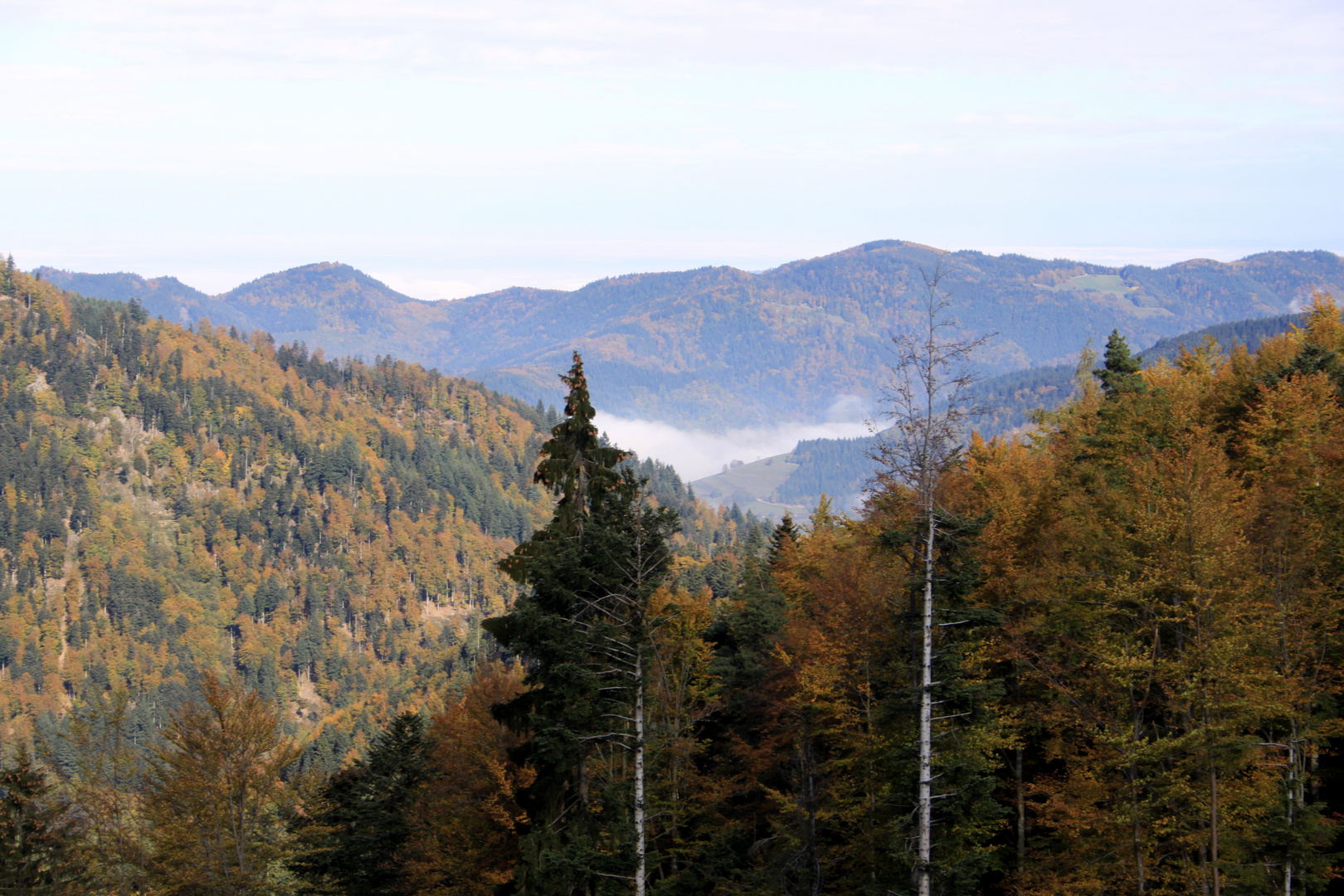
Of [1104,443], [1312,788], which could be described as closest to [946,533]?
[1312,788]

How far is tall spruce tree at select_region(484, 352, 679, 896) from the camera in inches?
956

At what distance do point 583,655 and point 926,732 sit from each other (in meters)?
8.43

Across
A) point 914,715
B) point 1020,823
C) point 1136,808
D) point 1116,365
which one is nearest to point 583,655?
point 914,715

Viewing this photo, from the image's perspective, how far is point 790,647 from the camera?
125 ft

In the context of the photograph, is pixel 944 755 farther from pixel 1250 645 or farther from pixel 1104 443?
pixel 1104 443

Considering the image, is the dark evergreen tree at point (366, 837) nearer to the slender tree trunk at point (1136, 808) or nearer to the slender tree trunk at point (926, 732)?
the slender tree trunk at point (926, 732)

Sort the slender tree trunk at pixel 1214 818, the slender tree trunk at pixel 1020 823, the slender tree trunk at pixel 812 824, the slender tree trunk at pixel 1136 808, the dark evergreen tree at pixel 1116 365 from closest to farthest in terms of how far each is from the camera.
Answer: the slender tree trunk at pixel 1214 818 < the slender tree trunk at pixel 1136 808 < the slender tree trunk at pixel 1020 823 < the slender tree trunk at pixel 812 824 < the dark evergreen tree at pixel 1116 365

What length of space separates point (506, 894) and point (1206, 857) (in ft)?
59.0

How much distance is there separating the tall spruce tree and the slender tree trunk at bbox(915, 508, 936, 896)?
673cm

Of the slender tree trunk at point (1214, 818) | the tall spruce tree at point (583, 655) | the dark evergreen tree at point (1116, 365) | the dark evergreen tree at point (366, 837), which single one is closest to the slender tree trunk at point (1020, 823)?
the slender tree trunk at point (1214, 818)

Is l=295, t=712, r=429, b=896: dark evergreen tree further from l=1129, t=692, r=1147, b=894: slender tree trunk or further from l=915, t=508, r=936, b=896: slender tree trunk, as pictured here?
l=1129, t=692, r=1147, b=894: slender tree trunk

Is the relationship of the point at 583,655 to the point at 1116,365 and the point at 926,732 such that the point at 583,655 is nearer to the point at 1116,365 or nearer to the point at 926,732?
the point at 926,732

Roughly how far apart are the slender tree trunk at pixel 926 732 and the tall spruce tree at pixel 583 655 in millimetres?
6733

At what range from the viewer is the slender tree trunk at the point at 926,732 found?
65.6 feet
